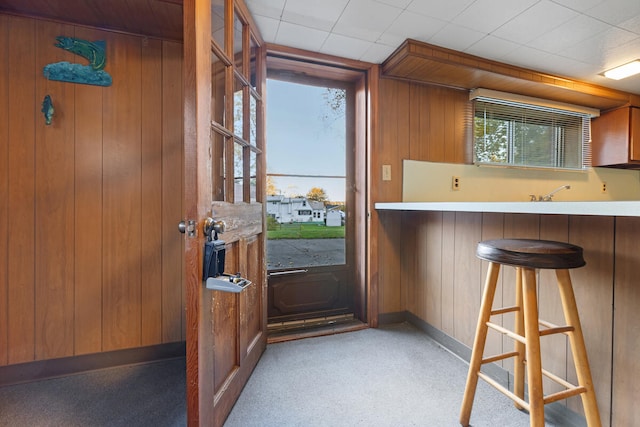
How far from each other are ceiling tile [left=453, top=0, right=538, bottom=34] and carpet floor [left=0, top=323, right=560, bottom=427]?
206cm

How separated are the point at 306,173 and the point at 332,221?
45cm

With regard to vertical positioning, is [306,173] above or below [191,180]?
above

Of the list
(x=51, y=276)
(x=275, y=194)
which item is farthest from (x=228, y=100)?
(x=51, y=276)

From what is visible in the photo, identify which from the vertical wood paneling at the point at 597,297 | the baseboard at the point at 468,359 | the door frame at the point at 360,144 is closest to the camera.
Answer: the vertical wood paneling at the point at 597,297

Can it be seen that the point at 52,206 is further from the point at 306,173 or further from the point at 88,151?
the point at 306,173

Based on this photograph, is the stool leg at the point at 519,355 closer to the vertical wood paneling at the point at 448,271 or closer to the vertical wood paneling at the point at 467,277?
the vertical wood paneling at the point at 467,277

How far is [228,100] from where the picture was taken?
4.23ft

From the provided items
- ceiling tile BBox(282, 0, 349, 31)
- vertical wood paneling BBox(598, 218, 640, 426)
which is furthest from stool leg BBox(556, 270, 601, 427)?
ceiling tile BBox(282, 0, 349, 31)

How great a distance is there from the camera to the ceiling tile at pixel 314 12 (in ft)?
4.97

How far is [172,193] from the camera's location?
1.67m

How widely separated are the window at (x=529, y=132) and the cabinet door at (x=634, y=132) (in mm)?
287

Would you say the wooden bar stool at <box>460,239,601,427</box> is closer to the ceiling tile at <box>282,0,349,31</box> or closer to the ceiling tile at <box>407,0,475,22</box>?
the ceiling tile at <box>407,0,475,22</box>

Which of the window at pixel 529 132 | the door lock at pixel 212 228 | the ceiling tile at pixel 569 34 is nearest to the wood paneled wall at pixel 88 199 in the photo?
the door lock at pixel 212 228

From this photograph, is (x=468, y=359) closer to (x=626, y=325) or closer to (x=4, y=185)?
(x=626, y=325)
